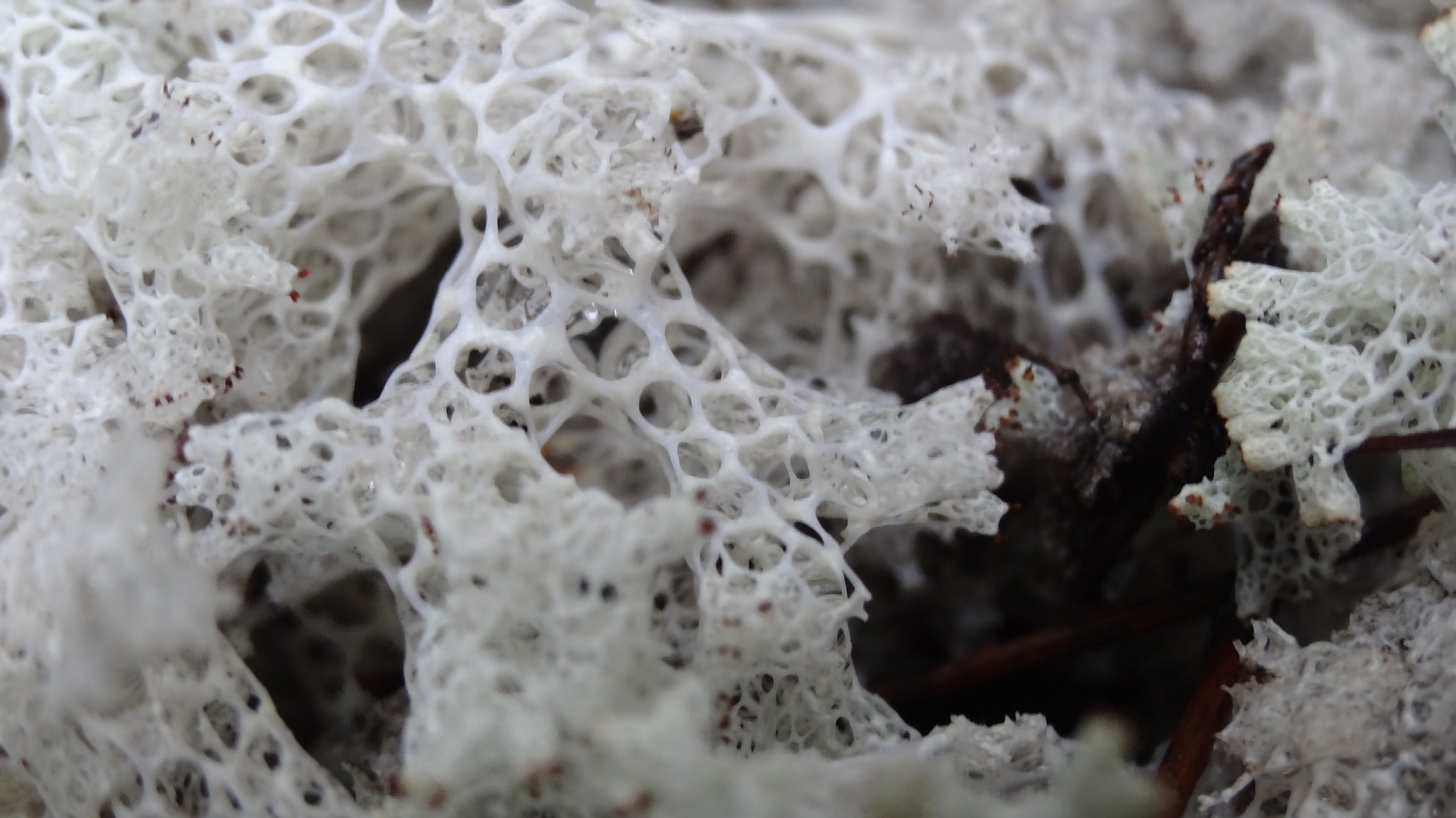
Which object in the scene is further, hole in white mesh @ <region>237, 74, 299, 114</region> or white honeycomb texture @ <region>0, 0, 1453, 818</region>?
hole in white mesh @ <region>237, 74, 299, 114</region>

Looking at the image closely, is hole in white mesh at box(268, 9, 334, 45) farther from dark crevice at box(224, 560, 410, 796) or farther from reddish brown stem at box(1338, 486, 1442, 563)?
reddish brown stem at box(1338, 486, 1442, 563)

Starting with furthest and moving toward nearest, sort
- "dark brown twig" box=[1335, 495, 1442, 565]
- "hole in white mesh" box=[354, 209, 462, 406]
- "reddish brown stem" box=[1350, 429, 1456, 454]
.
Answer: "hole in white mesh" box=[354, 209, 462, 406]
"dark brown twig" box=[1335, 495, 1442, 565]
"reddish brown stem" box=[1350, 429, 1456, 454]

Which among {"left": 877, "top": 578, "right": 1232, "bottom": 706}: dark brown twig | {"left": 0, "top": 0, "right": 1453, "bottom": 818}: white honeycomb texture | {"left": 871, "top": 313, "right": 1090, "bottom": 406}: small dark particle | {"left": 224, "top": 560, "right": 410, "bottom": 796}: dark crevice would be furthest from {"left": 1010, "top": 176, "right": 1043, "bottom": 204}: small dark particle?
{"left": 224, "top": 560, "right": 410, "bottom": 796}: dark crevice

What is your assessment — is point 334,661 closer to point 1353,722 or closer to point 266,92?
point 266,92

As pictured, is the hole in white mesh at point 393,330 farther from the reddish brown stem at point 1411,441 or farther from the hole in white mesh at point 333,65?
the reddish brown stem at point 1411,441

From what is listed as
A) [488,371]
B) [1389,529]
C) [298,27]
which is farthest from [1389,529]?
[298,27]

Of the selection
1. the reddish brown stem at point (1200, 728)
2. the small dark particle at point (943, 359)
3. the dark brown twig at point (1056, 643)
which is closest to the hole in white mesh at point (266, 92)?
the small dark particle at point (943, 359)

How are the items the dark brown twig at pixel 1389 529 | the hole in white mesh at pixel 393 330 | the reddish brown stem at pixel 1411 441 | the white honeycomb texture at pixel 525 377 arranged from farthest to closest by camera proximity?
the hole in white mesh at pixel 393 330
the dark brown twig at pixel 1389 529
the reddish brown stem at pixel 1411 441
the white honeycomb texture at pixel 525 377
